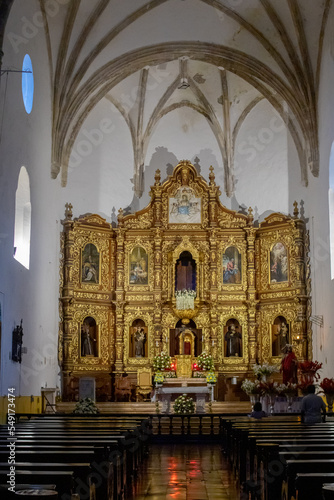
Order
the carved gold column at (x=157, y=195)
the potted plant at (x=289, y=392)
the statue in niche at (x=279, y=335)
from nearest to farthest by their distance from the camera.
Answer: the potted plant at (x=289, y=392)
the statue in niche at (x=279, y=335)
the carved gold column at (x=157, y=195)

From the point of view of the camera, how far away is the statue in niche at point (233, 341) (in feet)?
92.3

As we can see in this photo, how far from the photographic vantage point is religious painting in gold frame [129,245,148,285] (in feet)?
94.4

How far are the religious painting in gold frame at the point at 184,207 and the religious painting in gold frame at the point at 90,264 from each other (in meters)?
3.47

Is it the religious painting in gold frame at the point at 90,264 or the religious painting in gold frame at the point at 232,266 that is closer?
the religious painting in gold frame at the point at 90,264

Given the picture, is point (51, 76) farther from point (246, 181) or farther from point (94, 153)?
point (246, 181)

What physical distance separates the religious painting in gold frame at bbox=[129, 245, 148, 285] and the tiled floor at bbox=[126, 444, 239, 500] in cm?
1235

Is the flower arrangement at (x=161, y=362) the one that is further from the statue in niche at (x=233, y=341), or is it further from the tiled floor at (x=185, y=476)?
the tiled floor at (x=185, y=476)

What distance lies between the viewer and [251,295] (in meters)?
28.1

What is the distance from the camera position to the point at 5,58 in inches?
712

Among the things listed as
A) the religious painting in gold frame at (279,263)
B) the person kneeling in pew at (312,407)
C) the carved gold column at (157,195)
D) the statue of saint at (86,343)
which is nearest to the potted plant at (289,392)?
the person kneeling in pew at (312,407)

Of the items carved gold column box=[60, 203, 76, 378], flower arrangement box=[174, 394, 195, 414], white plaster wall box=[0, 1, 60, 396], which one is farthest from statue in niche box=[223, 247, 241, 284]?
flower arrangement box=[174, 394, 195, 414]

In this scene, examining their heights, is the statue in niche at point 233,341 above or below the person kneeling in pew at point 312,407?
above

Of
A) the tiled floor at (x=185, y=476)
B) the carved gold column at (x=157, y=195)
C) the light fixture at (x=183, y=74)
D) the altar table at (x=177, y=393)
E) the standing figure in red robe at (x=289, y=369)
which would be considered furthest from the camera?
the light fixture at (x=183, y=74)

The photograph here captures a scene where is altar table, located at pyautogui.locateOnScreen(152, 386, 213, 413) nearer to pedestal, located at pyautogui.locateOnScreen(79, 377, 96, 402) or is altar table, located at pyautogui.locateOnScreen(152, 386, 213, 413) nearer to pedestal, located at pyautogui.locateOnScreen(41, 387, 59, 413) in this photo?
pedestal, located at pyautogui.locateOnScreen(79, 377, 96, 402)
